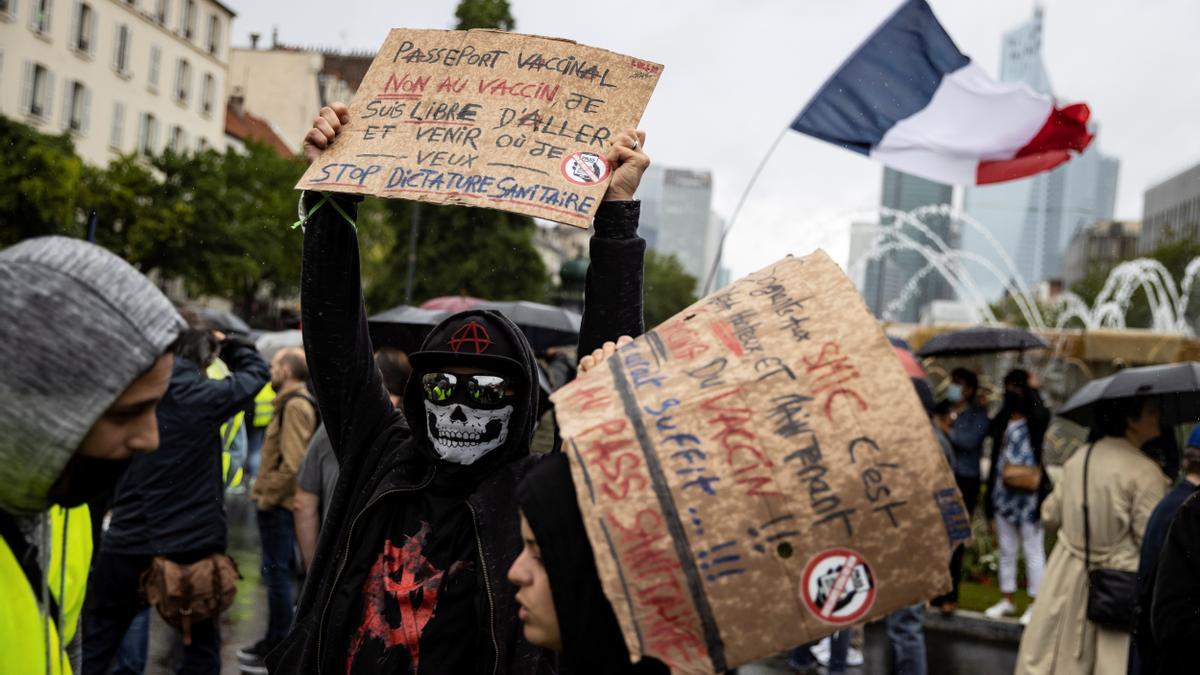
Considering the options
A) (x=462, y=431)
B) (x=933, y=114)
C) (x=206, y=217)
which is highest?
(x=206, y=217)

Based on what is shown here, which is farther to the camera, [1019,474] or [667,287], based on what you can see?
[667,287]

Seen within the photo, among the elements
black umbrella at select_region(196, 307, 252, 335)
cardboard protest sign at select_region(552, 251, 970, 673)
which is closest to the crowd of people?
cardboard protest sign at select_region(552, 251, 970, 673)

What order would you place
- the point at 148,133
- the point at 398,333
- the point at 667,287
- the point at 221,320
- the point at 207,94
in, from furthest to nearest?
the point at 667,287 < the point at 207,94 < the point at 148,133 < the point at 221,320 < the point at 398,333

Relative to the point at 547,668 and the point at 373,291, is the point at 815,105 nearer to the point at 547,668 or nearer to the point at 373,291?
the point at 547,668

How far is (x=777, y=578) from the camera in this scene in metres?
1.70

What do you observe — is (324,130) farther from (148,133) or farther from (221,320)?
(148,133)

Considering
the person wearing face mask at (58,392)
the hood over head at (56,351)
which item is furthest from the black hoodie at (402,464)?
the hood over head at (56,351)

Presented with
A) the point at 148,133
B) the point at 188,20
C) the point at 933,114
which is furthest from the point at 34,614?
the point at 188,20

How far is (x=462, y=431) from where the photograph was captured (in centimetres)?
297

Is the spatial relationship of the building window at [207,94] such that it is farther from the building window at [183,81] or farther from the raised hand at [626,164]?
the raised hand at [626,164]

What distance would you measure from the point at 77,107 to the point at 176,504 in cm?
4552

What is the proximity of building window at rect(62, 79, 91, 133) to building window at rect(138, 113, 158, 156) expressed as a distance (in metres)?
4.55

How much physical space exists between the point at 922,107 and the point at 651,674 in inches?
302

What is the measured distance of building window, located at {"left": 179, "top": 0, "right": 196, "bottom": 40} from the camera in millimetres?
54494
